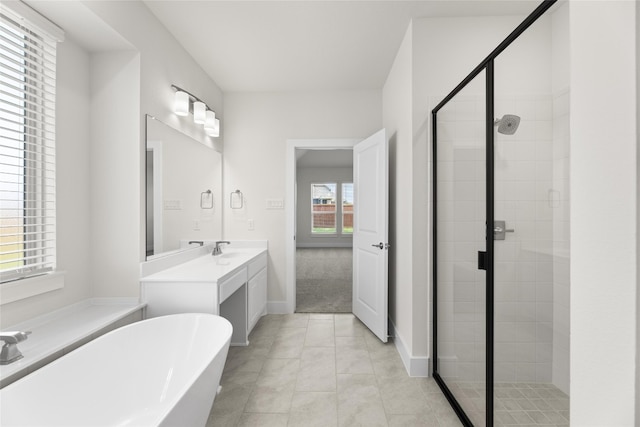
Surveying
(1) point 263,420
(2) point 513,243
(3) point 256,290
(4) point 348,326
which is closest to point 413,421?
(1) point 263,420

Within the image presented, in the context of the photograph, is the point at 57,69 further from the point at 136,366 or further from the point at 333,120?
the point at 333,120

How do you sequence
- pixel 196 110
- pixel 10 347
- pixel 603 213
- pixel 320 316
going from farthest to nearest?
pixel 320 316
pixel 196 110
pixel 10 347
pixel 603 213

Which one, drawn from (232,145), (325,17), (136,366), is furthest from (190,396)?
(232,145)

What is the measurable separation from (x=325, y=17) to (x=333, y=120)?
140 centimetres

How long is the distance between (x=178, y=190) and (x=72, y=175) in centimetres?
86

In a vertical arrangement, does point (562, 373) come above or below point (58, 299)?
below

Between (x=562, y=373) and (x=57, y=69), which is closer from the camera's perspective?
(x=562, y=373)

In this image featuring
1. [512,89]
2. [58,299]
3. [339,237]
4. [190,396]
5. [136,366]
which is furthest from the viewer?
[339,237]

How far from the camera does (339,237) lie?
957 centimetres

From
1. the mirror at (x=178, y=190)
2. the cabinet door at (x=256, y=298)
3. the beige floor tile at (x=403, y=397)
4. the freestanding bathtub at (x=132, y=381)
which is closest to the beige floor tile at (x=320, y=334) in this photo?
the cabinet door at (x=256, y=298)

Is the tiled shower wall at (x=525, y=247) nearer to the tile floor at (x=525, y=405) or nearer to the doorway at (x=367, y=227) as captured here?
the tile floor at (x=525, y=405)

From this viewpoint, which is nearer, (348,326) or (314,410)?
(314,410)

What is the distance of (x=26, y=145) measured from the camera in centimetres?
158

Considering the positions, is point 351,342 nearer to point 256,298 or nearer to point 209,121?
point 256,298
